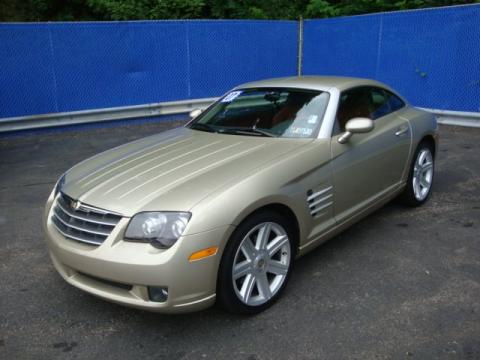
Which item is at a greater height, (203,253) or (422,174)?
(203,253)

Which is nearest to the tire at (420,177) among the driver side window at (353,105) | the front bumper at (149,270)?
the driver side window at (353,105)

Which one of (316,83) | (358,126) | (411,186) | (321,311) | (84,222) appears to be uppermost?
(316,83)

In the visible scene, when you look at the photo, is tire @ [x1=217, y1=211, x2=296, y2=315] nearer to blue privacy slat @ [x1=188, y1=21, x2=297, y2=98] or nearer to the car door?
the car door

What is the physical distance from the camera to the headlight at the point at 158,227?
270 centimetres

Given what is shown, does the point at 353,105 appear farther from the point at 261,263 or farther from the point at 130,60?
the point at 130,60

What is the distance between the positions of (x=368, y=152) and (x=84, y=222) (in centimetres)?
241

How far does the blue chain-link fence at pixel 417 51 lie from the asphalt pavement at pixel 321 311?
4938 millimetres

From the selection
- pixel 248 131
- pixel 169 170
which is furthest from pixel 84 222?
pixel 248 131

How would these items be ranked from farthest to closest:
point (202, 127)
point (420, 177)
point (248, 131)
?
1. point (420, 177)
2. point (202, 127)
3. point (248, 131)

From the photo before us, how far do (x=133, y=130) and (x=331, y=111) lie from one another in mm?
6640

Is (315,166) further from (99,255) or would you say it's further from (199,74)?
(199,74)

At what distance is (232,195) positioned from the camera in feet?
9.46

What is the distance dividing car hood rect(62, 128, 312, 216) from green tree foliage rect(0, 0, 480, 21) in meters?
10.3

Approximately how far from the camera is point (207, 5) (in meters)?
14.5
